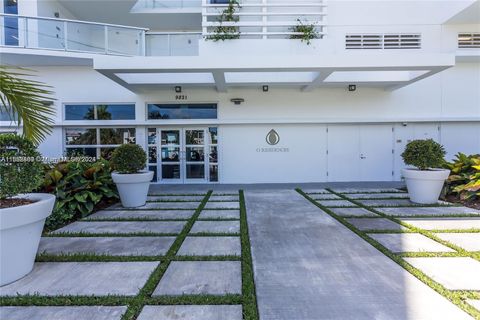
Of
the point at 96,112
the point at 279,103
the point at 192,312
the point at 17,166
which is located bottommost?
the point at 192,312

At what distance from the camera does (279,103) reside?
38.7 feet

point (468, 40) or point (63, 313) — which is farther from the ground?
point (468, 40)

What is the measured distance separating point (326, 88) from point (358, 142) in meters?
2.61

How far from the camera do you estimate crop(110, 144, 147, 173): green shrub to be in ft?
24.0

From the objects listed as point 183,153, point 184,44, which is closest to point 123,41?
point 184,44

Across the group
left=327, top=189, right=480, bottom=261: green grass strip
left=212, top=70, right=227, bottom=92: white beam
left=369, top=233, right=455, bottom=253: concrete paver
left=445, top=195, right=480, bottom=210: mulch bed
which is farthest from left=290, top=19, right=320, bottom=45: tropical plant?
left=369, top=233, right=455, bottom=253: concrete paver

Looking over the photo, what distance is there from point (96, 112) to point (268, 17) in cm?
798

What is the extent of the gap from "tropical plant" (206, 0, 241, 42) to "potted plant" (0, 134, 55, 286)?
8703 mm

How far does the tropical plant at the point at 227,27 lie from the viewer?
11.0 meters

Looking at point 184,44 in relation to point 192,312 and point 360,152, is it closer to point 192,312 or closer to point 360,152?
point 360,152

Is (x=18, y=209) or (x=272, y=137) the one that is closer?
(x=18, y=209)

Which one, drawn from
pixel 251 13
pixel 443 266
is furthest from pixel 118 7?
pixel 443 266

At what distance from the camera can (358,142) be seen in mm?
12031

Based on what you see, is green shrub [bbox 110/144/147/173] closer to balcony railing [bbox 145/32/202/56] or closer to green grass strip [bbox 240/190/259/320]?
green grass strip [bbox 240/190/259/320]
